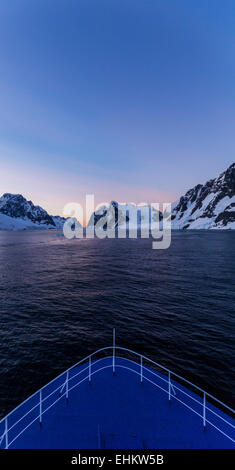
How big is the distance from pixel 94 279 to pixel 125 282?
7.22 m

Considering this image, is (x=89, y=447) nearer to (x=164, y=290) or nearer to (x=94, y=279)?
(x=164, y=290)

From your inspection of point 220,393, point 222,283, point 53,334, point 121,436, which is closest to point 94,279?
point 53,334

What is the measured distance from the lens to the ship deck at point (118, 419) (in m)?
7.17

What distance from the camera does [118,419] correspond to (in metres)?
8.05

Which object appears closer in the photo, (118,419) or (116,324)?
(118,419)

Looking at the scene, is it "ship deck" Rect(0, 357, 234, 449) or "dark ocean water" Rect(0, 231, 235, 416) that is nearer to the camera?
"ship deck" Rect(0, 357, 234, 449)

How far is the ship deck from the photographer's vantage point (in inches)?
282

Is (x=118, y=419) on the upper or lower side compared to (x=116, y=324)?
upper

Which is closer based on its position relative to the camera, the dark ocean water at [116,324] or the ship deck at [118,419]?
the ship deck at [118,419]

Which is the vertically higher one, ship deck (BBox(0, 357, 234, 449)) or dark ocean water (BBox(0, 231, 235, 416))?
ship deck (BBox(0, 357, 234, 449))

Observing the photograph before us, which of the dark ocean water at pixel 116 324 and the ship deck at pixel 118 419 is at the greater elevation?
the ship deck at pixel 118 419
